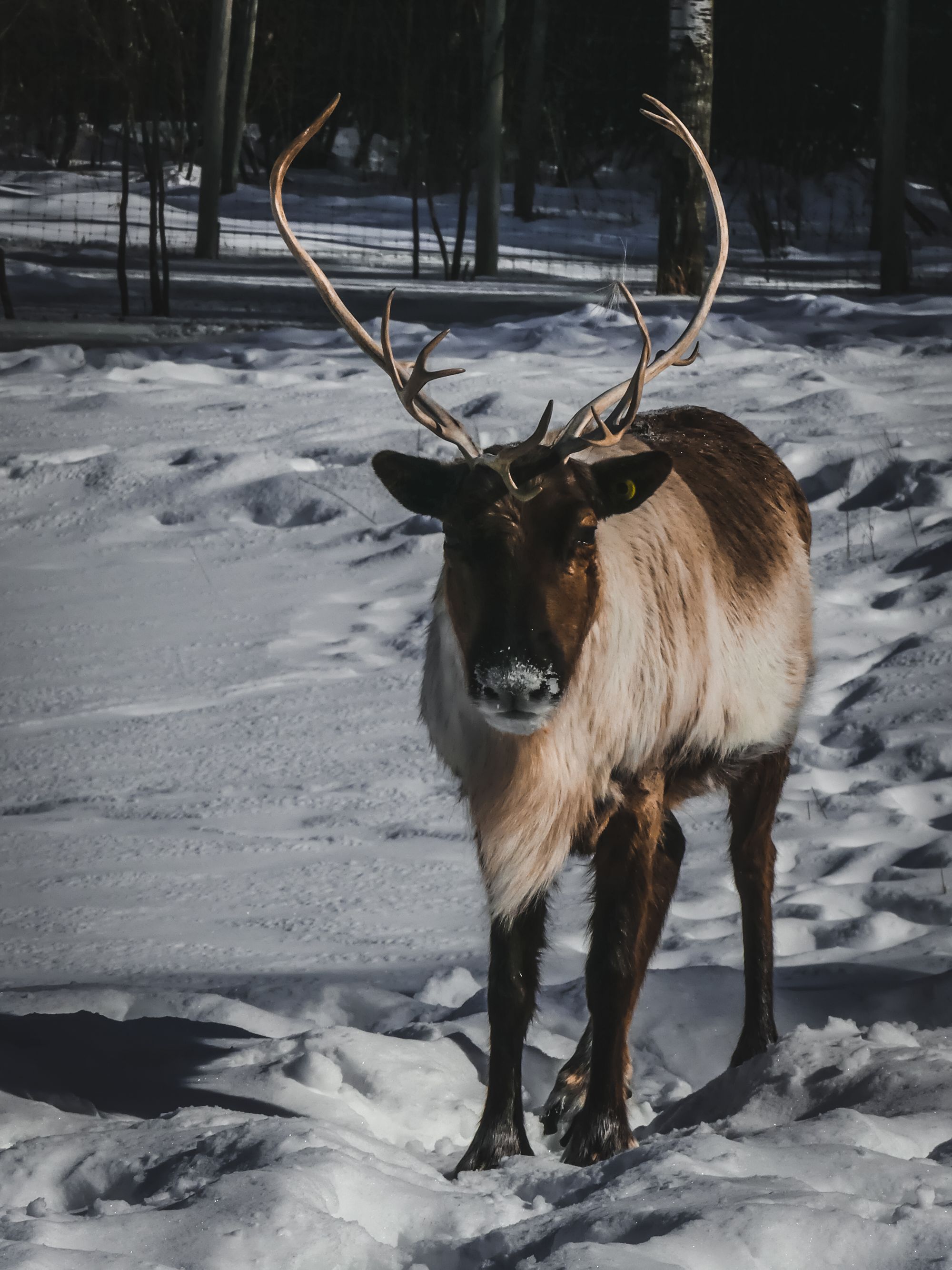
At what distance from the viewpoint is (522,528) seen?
301 cm

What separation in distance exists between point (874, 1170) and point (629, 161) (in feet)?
93.0

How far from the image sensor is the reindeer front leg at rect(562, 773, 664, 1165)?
3.27 meters

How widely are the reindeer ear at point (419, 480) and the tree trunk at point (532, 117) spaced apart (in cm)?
1928

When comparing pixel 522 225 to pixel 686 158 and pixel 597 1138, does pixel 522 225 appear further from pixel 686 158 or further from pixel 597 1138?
pixel 597 1138

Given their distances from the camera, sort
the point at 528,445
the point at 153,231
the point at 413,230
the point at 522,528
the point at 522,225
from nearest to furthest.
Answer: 1. the point at 522,528
2. the point at 528,445
3. the point at 153,231
4. the point at 413,230
5. the point at 522,225

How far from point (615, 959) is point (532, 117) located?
21.3 metres

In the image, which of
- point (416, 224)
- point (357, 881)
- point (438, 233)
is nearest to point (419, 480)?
point (357, 881)

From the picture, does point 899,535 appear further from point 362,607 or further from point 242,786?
point 242,786

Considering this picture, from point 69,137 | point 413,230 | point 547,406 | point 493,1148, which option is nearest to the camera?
point 493,1148

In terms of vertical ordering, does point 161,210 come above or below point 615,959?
above

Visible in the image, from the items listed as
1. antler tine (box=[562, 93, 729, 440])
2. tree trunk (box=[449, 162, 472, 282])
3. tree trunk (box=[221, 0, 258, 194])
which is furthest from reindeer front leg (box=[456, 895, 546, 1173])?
tree trunk (box=[221, 0, 258, 194])

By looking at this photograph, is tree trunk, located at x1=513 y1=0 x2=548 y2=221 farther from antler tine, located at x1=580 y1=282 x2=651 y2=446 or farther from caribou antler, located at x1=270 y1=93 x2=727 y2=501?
antler tine, located at x1=580 y1=282 x2=651 y2=446

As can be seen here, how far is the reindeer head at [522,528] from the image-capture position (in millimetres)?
2869

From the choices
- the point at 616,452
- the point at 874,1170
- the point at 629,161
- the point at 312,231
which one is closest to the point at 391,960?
the point at 616,452
